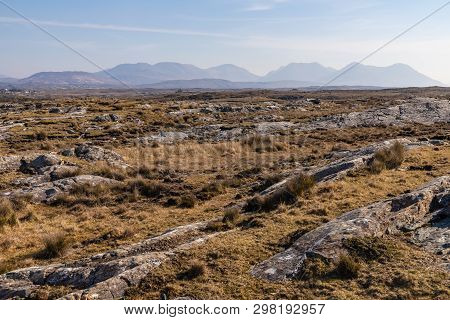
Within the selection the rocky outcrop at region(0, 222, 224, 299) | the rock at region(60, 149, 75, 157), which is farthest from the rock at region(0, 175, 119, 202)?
the rocky outcrop at region(0, 222, 224, 299)

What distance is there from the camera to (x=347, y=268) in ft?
36.9

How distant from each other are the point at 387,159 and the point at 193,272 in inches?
628

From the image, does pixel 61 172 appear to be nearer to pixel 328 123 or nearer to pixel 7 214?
pixel 7 214

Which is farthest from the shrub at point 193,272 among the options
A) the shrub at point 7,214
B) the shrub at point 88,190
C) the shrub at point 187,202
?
the shrub at point 88,190

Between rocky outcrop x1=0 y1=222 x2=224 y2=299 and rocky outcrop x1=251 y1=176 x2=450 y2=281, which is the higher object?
rocky outcrop x1=251 y1=176 x2=450 y2=281

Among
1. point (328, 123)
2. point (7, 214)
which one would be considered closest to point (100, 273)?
point (7, 214)

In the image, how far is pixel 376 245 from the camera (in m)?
12.6

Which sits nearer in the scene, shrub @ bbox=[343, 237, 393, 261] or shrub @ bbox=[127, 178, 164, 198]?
shrub @ bbox=[343, 237, 393, 261]

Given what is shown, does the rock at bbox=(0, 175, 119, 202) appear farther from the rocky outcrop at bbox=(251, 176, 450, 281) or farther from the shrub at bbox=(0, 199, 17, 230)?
the rocky outcrop at bbox=(251, 176, 450, 281)

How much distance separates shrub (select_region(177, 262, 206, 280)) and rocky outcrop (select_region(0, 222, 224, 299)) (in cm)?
92

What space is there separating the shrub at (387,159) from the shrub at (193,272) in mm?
13546

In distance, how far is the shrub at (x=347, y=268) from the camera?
11.2 m

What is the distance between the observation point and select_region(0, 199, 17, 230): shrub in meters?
A: 20.3
